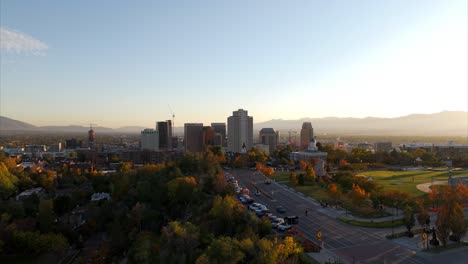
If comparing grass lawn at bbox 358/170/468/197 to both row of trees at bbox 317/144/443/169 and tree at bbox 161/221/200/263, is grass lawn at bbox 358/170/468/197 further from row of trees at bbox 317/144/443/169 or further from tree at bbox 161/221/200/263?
tree at bbox 161/221/200/263

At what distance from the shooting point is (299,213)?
37.7 meters

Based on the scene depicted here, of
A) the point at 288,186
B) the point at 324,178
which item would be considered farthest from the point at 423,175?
the point at 288,186

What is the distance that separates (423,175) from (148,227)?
50.2m

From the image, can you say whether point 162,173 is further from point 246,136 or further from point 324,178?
point 246,136

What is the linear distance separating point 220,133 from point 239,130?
72.6 feet

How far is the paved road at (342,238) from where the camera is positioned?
81.2 feet

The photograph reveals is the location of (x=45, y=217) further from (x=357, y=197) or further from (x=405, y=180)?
(x=405, y=180)

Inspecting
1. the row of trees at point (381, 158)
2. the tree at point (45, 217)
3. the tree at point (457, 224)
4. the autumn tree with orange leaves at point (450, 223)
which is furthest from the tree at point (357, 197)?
the row of trees at point (381, 158)

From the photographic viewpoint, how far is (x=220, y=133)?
16075 cm

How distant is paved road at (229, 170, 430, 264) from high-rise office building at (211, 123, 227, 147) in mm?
106491

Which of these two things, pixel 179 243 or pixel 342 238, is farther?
pixel 342 238

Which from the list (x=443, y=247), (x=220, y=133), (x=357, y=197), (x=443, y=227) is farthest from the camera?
(x=220, y=133)

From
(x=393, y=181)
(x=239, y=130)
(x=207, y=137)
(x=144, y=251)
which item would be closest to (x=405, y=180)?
(x=393, y=181)

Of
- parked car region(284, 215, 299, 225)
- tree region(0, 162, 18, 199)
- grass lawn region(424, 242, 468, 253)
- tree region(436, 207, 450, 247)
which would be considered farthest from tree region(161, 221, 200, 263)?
tree region(0, 162, 18, 199)
